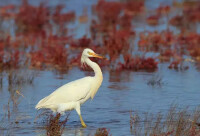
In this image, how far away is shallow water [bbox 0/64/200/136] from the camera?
8.41 metres

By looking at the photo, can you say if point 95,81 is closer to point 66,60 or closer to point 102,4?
point 66,60

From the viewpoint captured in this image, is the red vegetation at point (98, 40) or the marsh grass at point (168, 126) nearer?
the marsh grass at point (168, 126)

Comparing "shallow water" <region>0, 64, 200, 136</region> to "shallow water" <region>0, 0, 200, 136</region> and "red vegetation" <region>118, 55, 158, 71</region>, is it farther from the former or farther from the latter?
"red vegetation" <region>118, 55, 158, 71</region>

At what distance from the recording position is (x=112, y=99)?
412 inches

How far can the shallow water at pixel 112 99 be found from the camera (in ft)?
27.6

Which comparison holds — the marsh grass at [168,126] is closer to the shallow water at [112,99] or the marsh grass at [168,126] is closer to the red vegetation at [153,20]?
the shallow water at [112,99]

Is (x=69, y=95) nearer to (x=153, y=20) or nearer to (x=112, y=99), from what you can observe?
(x=112, y=99)

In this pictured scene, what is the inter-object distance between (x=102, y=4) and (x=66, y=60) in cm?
1408

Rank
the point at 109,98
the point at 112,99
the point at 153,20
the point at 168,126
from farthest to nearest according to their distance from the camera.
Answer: the point at 153,20 → the point at 109,98 → the point at 112,99 → the point at 168,126

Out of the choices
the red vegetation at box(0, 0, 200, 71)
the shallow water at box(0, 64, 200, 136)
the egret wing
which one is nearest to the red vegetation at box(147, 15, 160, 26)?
the red vegetation at box(0, 0, 200, 71)

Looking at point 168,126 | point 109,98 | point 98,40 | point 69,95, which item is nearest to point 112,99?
point 109,98

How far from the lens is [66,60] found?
14.1 m

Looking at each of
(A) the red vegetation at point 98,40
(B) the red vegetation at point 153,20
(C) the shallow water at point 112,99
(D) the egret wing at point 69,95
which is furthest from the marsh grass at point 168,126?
(B) the red vegetation at point 153,20

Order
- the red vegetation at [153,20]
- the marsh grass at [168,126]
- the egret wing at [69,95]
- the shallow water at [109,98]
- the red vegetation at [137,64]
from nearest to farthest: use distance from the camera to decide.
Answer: the marsh grass at [168,126] < the shallow water at [109,98] < the egret wing at [69,95] < the red vegetation at [137,64] < the red vegetation at [153,20]
